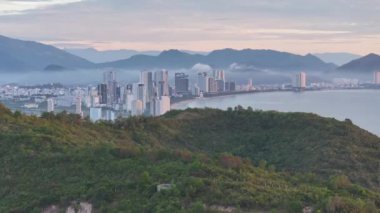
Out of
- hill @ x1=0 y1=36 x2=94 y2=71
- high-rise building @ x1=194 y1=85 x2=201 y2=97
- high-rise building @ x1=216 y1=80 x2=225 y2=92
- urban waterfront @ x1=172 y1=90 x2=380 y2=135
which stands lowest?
urban waterfront @ x1=172 y1=90 x2=380 y2=135

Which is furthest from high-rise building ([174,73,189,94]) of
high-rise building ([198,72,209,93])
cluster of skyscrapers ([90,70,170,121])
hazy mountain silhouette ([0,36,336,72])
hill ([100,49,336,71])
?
hill ([100,49,336,71])

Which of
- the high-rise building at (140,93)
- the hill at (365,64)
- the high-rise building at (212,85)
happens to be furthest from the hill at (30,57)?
the high-rise building at (140,93)

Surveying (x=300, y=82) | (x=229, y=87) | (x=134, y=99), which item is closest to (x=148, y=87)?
(x=134, y=99)

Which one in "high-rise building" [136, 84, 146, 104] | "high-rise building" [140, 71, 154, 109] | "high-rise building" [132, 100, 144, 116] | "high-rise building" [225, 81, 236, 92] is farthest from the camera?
"high-rise building" [225, 81, 236, 92]

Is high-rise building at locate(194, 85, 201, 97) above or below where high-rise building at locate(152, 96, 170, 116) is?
above

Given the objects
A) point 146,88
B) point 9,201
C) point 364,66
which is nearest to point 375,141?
point 9,201

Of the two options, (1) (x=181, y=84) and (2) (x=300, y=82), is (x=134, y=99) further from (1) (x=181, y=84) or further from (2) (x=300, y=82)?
(2) (x=300, y=82)

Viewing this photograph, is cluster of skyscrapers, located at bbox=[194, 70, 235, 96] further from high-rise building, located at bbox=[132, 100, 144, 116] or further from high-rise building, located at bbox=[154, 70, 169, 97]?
high-rise building, located at bbox=[132, 100, 144, 116]
